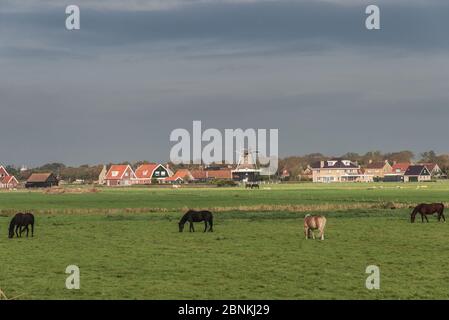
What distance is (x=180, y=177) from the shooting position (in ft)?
608

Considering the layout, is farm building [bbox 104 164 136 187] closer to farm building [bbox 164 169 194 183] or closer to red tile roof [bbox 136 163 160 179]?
red tile roof [bbox 136 163 160 179]

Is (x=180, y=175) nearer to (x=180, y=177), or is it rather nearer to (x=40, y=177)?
(x=180, y=177)

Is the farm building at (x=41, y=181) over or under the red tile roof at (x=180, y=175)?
under

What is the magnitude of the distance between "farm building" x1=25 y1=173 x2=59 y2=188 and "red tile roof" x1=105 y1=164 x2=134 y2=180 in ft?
48.7

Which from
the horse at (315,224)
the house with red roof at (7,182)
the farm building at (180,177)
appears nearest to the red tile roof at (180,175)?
the farm building at (180,177)

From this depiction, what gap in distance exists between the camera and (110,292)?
17719 mm

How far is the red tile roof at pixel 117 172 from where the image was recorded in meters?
176

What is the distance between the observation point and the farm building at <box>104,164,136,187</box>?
176 meters

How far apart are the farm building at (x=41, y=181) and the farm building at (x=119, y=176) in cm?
1480

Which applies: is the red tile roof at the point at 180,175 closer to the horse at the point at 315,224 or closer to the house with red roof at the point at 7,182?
the house with red roof at the point at 7,182

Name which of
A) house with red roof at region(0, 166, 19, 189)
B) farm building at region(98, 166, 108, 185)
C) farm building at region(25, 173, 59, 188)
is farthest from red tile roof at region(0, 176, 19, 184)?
farm building at region(98, 166, 108, 185)

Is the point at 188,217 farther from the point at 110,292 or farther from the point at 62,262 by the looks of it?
the point at 110,292
